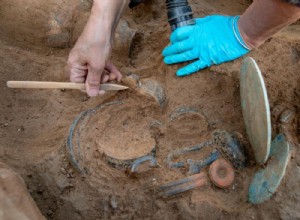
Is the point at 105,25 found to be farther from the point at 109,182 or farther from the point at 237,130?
the point at 237,130

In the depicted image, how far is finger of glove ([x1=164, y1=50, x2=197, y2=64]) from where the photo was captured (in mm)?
2242

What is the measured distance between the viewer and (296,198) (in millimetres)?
1740

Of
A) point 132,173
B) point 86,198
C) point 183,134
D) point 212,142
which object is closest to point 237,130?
point 212,142

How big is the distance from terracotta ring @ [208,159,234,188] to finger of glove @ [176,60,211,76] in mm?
681

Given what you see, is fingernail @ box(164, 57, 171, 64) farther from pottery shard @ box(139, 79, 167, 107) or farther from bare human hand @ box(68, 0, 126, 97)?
bare human hand @ box(68, 0, 126, 97)

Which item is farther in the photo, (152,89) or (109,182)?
(152,89)

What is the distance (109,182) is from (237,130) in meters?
0.84

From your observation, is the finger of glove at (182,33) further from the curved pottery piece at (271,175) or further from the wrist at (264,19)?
the curved pottery piece at (271,175)

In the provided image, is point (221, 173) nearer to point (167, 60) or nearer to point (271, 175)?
point (271, 175)

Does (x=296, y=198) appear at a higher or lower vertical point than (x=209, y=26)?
lower

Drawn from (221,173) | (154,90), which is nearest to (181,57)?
(154,90)

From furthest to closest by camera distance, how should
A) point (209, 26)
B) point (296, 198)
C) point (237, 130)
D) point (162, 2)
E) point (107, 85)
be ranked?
1. point (162, 2)
2. point (209, 26)
3. point (237, 130)
4. point (107, 85)
5. point (296, 198)

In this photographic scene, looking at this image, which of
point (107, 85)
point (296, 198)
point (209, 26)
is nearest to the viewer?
point (296, 198)

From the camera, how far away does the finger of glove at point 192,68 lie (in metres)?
2.21
